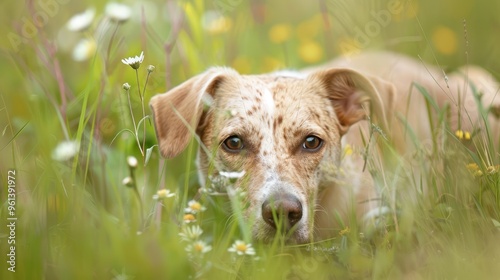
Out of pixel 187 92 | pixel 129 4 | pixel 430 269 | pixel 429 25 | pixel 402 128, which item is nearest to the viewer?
pixel 430 269

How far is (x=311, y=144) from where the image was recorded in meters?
3.34

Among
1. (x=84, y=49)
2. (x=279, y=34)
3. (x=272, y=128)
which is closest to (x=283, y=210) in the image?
(x=272, y=128)

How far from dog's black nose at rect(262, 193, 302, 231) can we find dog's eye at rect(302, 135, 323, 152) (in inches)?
16.6

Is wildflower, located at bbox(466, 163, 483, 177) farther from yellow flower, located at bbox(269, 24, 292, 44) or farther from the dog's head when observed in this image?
yellow flower, located at bbox(269, 24, 292, 44)

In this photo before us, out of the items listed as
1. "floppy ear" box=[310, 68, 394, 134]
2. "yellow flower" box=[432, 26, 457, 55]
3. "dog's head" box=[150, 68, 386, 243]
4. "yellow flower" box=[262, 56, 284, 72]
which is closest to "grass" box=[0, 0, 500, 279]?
"dog's head" box=[150, 68, 386, 243]

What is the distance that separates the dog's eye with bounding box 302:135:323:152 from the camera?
3325mm

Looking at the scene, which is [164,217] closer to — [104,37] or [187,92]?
[187,92]

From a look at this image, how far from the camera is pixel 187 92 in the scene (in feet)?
11.2

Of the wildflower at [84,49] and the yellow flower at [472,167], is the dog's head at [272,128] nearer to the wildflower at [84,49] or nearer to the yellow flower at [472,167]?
the yellow flower at [472,167]

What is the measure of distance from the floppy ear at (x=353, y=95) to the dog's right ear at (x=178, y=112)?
58cm

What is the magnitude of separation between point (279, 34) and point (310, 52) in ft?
1.02

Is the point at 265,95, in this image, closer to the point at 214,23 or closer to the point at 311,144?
the point at 311,144

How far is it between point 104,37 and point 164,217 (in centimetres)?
130

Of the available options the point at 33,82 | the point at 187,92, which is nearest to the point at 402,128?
the point at 187,92
